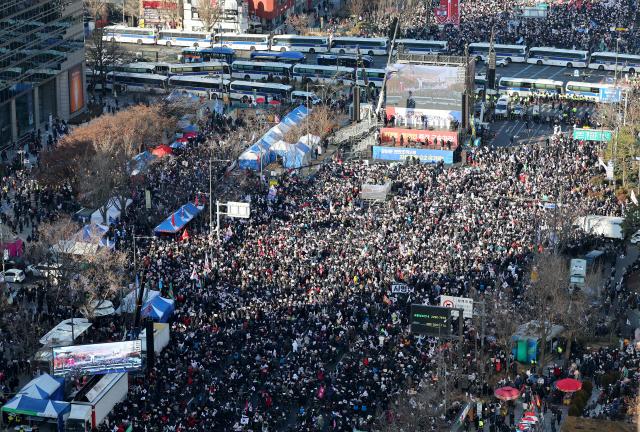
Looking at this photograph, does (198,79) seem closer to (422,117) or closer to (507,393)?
(422,117)

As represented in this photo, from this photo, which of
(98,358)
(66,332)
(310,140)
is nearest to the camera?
(98,358)

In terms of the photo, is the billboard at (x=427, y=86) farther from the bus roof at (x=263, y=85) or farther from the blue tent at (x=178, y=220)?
the blue tent at (x=178, y=220)

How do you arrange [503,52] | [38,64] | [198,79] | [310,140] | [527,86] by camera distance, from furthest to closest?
[503,52] < [198,79] < [527,86] < [38,64] < [310,140]

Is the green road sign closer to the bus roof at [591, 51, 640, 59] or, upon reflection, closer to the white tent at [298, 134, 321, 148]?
the white tent at [298, 134, 321, 148]

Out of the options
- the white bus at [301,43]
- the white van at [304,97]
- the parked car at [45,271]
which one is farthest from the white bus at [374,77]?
the parked car at [45,271]

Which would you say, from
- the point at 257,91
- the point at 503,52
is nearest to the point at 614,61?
the point at 503,52

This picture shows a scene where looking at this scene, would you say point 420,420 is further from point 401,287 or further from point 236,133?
point 236,133

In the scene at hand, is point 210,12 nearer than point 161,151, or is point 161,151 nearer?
point 161,151
